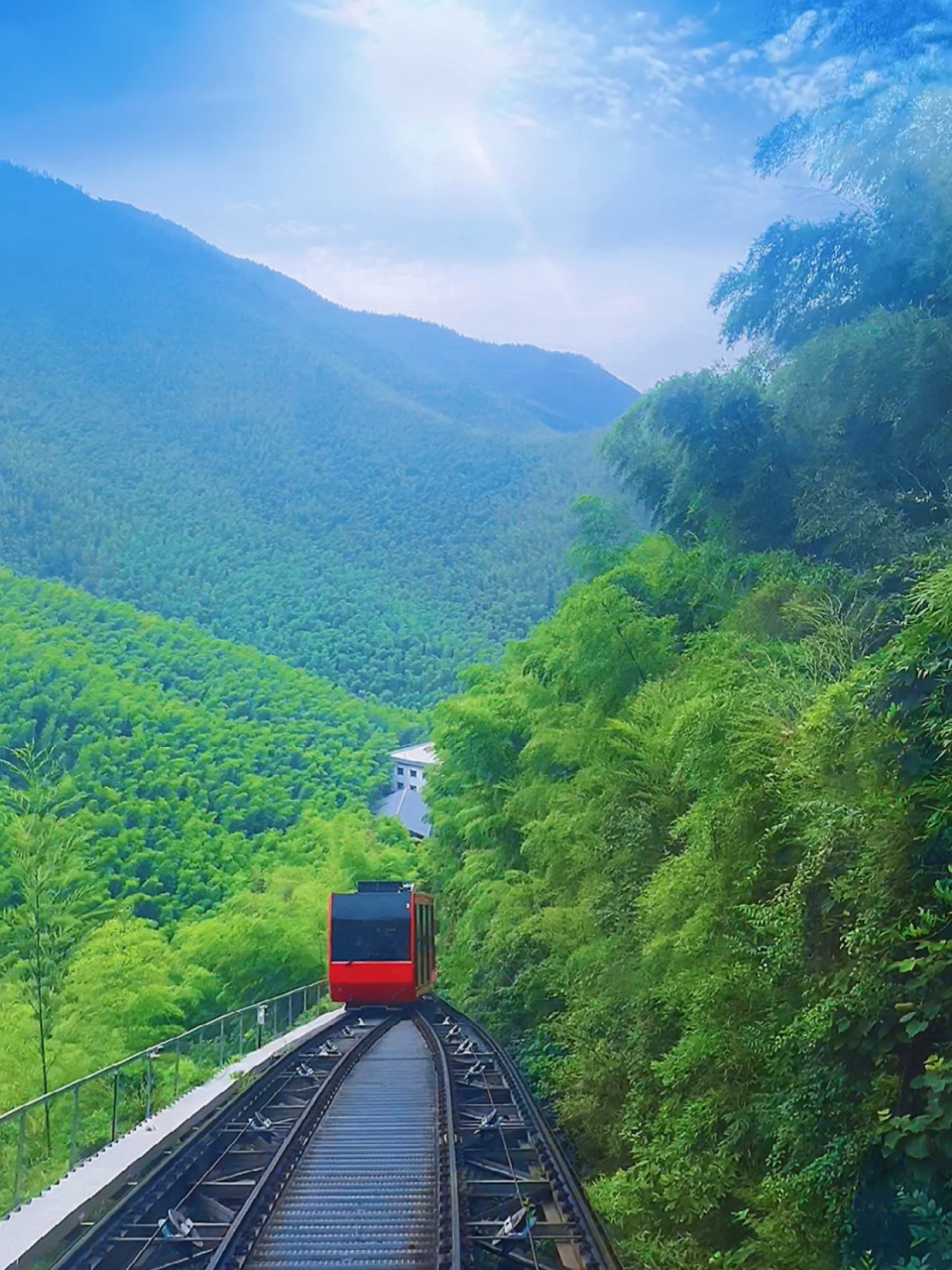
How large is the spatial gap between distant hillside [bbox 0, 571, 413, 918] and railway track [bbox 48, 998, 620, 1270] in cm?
2736

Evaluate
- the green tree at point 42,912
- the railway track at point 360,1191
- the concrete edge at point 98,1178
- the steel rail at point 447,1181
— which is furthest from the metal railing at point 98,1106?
the green tree at point 42,912

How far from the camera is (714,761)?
A: 6.67 meters

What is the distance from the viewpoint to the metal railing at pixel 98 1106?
23.3 ft

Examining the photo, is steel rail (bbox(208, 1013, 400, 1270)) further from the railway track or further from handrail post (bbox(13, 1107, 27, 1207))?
handrail post (bbox(13, 1107, 27, 1207))

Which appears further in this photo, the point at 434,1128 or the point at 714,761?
the point at 434,1128

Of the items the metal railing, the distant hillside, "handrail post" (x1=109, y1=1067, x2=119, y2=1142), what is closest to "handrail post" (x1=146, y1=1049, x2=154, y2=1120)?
the metal railing

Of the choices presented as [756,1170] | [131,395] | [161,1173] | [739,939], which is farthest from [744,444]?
[131,395]

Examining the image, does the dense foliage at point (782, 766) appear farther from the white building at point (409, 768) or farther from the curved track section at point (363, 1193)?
the white building at point (409, 768)

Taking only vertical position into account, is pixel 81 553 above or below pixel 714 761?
above

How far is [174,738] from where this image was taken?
52312 millimetres

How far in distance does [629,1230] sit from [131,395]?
397ft

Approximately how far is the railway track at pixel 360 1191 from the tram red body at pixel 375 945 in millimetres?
6833

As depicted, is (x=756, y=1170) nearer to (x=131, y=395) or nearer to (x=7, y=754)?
(x=7, y=754)

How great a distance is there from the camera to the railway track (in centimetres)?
633
